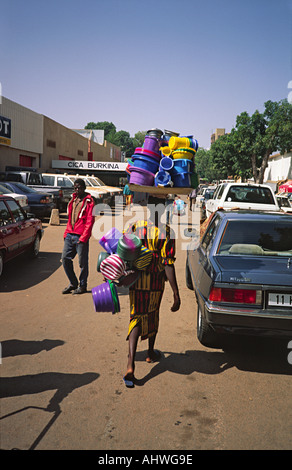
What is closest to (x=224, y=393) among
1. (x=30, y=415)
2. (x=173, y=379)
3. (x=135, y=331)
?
(x=173, y=379)

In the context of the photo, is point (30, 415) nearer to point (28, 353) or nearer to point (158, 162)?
point (28, 353)

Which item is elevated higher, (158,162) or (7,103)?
(7,103)

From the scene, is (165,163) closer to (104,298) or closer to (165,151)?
(165,151)

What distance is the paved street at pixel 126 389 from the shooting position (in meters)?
2.90

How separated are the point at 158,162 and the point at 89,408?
2293mm

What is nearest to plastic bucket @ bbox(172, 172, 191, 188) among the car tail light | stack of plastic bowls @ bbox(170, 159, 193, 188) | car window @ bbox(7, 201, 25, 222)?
stack of plastic bowls @ bbox(170, 159, 193, 188)

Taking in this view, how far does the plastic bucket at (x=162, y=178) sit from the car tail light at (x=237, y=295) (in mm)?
1173

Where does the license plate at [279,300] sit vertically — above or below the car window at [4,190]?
below

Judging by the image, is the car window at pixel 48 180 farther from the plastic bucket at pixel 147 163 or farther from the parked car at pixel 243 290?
the plastic bucket at pixel 147 163

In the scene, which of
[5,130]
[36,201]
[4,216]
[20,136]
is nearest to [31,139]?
[20,136]

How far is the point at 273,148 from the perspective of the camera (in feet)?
137

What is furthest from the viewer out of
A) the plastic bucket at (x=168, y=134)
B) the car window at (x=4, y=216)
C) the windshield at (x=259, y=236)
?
the car window at (x=4, y=216)

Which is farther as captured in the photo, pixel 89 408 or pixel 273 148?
pixel 273 148

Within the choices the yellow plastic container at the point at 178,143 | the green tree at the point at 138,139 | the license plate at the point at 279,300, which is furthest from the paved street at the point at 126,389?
the green tree at the point at 138,139
